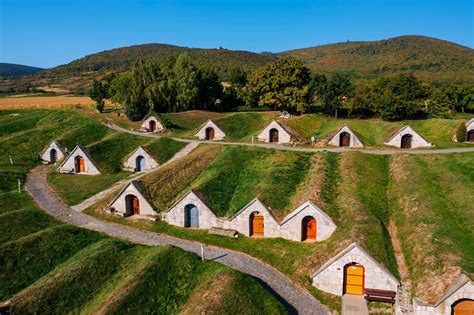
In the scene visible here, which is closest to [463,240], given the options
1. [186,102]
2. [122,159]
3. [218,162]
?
[218,162]

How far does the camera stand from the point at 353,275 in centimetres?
2842

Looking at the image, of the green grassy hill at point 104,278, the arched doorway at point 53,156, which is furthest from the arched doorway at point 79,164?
the green grassy hill at point 104,278

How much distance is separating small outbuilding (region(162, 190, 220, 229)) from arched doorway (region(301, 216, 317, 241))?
8140 mm

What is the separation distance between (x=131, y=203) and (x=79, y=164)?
19.1m

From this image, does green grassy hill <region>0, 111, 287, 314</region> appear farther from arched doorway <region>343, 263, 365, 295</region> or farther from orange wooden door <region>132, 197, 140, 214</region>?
orange wooden door <region>132, 197, 140, 214</region>

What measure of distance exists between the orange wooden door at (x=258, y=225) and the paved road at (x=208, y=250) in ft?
13.2

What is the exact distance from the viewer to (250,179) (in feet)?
146

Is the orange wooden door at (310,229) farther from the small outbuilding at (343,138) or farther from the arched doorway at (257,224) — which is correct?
the small outbuilding at (343,138)

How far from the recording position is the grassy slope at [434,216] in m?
27.2

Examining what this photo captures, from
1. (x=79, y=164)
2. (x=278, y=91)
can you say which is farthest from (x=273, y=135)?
(x=79, y=164)

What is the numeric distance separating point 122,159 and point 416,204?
4031 cm

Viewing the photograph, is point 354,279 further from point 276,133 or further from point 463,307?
point 276,133

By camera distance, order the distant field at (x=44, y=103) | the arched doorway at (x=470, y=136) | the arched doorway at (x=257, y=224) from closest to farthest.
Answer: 1. the arched doorway at (x=257, y=224)
2. the arched doorway at (x=470, y=136)
3. the distant field at (x=44, y=103)

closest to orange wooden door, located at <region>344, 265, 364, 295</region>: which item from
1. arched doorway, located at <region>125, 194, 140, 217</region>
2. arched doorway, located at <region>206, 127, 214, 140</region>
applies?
arched doorway, located at <region>125, 194, 140, 217</region>
